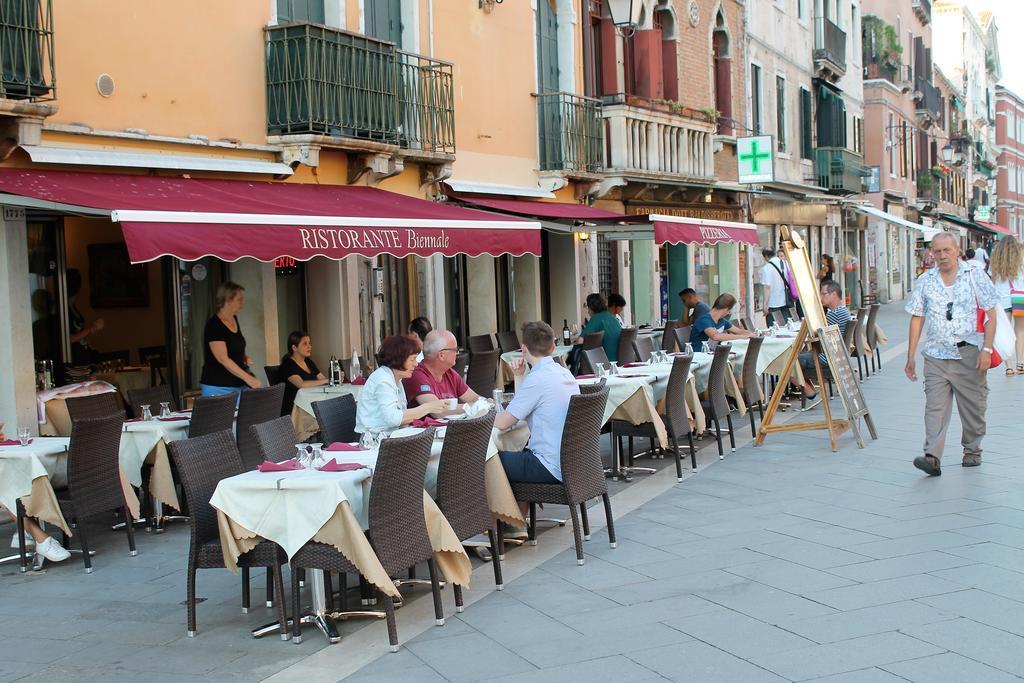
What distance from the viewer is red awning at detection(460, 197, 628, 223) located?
587 inches

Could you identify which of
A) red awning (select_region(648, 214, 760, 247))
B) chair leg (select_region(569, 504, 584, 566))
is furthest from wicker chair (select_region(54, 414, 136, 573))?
red awning (select_region(648, 214, 760, 247))

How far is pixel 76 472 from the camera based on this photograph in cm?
753

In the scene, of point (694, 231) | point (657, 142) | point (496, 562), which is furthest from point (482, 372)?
point (657, 142)

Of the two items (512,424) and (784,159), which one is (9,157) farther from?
(784,159)

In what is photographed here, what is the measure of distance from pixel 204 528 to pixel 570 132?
1331cm

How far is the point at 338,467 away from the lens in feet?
19.8

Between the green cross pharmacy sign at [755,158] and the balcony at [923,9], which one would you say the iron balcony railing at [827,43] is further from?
the balcony at [923,9]

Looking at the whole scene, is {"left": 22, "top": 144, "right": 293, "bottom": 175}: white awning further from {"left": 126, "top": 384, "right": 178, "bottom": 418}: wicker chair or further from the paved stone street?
the paved stone street

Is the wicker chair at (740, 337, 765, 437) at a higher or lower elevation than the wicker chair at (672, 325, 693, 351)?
lower

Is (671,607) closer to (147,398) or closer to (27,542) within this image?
(27,542)

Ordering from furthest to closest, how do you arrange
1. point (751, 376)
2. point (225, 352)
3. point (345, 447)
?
point (751, 376), point (225, 352), point (345, 447)

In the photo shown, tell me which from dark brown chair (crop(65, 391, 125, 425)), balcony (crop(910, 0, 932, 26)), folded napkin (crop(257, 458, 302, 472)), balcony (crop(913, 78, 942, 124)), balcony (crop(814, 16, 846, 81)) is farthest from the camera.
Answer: balcony (crop(910, 0, 932, 26))

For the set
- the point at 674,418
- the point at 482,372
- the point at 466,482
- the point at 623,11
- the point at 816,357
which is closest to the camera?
the point at 466,482

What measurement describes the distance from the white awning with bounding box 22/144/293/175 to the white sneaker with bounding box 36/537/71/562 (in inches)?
133
